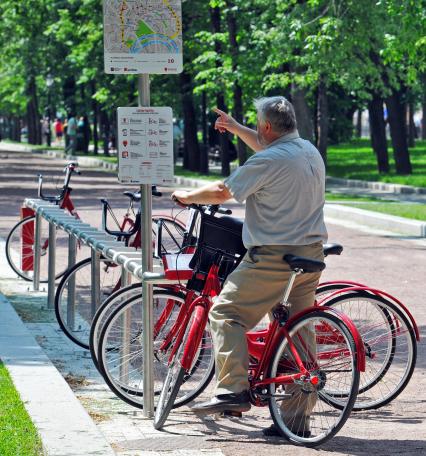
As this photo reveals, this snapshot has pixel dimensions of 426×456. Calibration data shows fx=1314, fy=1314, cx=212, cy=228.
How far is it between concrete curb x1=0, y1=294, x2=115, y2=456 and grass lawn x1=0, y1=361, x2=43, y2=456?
35 millimetres

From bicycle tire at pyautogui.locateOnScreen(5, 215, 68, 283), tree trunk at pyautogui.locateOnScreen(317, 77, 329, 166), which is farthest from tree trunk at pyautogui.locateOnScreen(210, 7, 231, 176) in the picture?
bicycle tire at pyautogui.locateOnScreen(5, 215, 68, 283)

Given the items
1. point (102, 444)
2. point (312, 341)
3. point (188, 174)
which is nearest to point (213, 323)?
point (312, 341)

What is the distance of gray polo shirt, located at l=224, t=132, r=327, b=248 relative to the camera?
21.5ft

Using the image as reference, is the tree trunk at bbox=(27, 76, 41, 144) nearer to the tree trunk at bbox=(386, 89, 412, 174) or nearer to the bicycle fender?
the tree trunk at bbox=(386, 89, 412, 174)

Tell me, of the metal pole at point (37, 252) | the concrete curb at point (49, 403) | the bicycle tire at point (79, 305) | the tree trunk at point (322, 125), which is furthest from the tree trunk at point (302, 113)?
the concrete curb at point (49, 403)

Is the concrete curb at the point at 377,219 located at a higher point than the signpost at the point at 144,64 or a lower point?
lower

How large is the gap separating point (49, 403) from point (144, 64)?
190cm

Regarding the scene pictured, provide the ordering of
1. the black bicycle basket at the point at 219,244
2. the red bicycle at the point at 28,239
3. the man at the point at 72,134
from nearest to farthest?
the black bicycle basket at the point at 219,244 → the red bicycle at the point at 28,239 → the man at the point at 72,134

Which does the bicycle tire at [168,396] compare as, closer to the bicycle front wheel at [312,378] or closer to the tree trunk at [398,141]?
the bicycle front wheel at [312,378]

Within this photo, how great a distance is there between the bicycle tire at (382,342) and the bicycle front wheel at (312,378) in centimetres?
49

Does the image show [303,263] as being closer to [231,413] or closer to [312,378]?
[312,378]

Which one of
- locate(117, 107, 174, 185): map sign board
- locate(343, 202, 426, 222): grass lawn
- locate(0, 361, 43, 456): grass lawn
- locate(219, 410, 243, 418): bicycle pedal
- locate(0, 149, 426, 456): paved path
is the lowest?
locate(0, 149, 426, 456): paved path

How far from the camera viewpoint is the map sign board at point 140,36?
282 inches

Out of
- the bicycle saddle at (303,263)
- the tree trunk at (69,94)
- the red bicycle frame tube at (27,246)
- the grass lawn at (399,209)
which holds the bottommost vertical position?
the grass lawn at (399,209)
